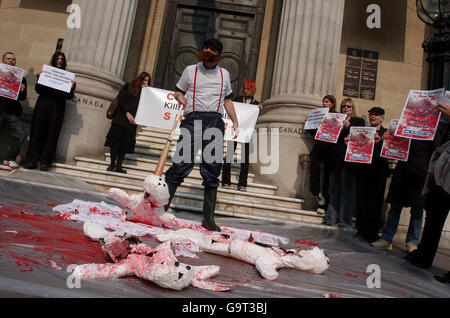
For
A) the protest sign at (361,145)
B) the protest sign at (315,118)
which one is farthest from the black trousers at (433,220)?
the protest sign at (315,118)

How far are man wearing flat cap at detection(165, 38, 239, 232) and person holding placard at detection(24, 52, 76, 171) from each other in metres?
3.06

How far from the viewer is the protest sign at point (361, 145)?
189 inches

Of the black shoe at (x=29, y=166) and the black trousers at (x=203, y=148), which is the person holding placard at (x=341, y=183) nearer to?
the black trousers at (x=203, y=148)

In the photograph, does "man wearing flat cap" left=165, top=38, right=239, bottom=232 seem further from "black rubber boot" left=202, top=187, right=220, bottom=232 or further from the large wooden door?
the large wooden door

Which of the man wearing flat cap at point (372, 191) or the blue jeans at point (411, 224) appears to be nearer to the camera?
the blue jeans at point (411, 224)

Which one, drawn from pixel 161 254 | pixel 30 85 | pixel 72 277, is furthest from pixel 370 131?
pixel 30 85

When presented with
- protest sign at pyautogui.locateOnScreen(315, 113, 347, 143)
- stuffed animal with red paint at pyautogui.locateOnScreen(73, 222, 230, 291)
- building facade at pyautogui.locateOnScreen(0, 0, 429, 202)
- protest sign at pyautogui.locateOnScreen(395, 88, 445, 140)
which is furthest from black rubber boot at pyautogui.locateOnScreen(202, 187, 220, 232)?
building facade at pyautogui.locateOnScreen(0, 0, 429, 202)

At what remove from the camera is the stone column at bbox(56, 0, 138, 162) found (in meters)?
6.56

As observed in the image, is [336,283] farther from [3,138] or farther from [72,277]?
[3,138]

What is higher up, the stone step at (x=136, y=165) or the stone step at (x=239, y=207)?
the stone step at (x=136, y=165)

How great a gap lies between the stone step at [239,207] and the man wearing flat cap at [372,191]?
85 cm

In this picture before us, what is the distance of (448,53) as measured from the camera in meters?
4.54

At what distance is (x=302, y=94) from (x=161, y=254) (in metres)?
5.48

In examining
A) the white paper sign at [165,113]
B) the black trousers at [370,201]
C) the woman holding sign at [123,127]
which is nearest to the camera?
the black trousers at [370,201]
